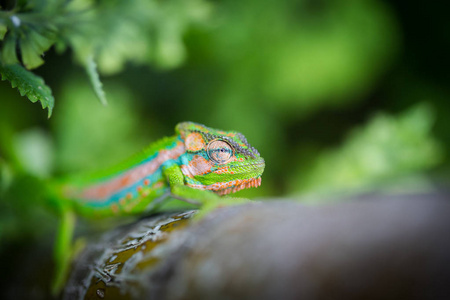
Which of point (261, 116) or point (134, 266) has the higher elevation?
point (261, 116)

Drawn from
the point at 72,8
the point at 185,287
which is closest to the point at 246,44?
the point at 72,8

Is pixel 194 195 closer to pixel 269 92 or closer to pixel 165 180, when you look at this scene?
pixel 165 180

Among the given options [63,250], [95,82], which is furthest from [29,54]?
[63,250]

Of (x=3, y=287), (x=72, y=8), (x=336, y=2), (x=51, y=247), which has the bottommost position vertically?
(x=3, y=287)

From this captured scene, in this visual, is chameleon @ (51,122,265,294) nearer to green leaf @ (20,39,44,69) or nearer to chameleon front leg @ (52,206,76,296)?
chameleon front leg @ (52,206,76,296)

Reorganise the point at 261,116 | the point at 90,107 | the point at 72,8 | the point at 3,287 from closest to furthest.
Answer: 1. the point at 72,8
2. the point at 3,287
3. the point at 90,107
4. the point at 261,116

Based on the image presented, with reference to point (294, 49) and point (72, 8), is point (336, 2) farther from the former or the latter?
point (72, 8)

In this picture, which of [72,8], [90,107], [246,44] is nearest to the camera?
[72,8]
